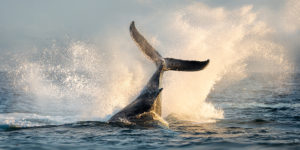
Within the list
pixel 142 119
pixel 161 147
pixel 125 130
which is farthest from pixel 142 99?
pixel 161 147

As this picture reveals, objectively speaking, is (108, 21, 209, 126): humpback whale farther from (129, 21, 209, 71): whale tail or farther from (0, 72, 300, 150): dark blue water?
(0, 72, 300, 150): dark blue water

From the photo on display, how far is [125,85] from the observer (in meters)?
18.9

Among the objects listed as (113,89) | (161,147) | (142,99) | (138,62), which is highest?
(138,62)

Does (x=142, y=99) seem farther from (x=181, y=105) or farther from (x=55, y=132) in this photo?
(x=181, y=105)

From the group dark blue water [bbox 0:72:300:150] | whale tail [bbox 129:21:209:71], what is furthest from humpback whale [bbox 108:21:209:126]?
dark blue water [bbox 0:72:300:150]

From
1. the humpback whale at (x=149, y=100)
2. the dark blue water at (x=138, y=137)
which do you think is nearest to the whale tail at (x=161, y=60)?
the humpback whale at (x=149, y=100)

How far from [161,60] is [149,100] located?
2151mm

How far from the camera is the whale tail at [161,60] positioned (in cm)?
1204

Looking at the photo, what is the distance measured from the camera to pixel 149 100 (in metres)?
11.1

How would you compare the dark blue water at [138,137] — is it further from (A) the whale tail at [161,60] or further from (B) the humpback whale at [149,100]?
(A) the whale tail at [161,60]

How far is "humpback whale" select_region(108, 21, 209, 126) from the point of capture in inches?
429

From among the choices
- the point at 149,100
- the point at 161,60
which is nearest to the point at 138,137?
the point at 149,100

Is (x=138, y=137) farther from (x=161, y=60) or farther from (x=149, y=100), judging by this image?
(x=161, y=60)

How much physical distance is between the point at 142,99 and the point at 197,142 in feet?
11.8
